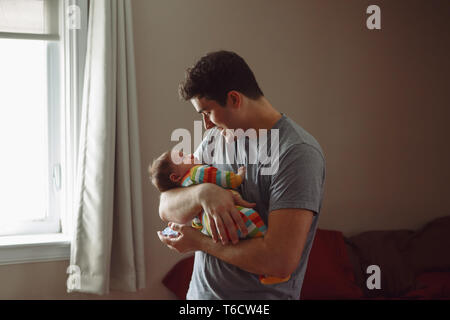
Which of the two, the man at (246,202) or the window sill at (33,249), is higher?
the man at (246,202)

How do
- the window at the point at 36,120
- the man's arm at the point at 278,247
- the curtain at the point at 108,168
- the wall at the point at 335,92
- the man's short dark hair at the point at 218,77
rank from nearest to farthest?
1. the man's arm at the point at 278,247
2. the man's short dark hair at the point at 218,77
3. the curtain at the point at 108,168
4. the window at the point at 36,120
5. the wall at the point at 335,92

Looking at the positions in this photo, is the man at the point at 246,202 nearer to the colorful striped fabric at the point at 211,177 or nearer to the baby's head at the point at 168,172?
the colorful striped fabric at the point at 211,177

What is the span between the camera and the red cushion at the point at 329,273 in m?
2.50

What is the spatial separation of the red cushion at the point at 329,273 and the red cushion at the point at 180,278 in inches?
25.5

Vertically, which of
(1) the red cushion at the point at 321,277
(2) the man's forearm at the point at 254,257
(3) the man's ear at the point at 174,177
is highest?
(3) the man's ear at the point at 174,177

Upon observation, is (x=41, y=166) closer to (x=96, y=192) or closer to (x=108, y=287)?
(x=96, y=192)

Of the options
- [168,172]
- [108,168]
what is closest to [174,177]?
[168,172]

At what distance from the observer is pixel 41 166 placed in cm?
255

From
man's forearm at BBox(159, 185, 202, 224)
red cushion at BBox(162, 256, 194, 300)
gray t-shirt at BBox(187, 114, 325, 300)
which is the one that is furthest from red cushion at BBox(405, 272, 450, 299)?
man's forearm at BBox(159, 185, 202, 224)

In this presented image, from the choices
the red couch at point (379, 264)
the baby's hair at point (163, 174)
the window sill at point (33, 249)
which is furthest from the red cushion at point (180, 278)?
the baby's hair at point (163, 174)

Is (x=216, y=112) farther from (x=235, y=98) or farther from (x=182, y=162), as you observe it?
(x=182, y=162)

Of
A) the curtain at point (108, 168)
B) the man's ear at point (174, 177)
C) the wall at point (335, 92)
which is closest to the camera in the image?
the man's ear at point (174, 177)

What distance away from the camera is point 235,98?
1.30 m

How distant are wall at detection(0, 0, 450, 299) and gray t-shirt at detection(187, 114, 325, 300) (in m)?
1.24
